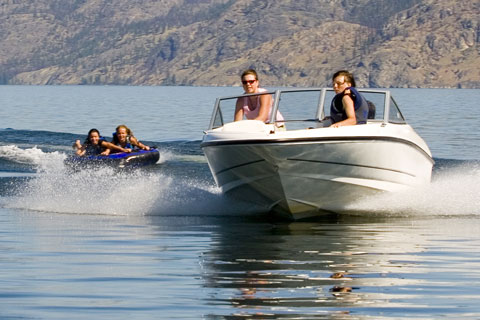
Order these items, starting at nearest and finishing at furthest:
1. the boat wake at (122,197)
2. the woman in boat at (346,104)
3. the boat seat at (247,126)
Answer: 1. the boat seat at (247,126)
2. the woman in boat at (346,104)
3. the boat wake at (122,197)

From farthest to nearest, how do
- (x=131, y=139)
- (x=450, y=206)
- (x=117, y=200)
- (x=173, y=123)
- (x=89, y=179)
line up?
(x=173, y=123), (x=131, y=139), (x=89, y=179), (x=117, y=200), (x=450, y=206)

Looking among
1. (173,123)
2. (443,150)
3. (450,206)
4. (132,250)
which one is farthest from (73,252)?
(173,123)

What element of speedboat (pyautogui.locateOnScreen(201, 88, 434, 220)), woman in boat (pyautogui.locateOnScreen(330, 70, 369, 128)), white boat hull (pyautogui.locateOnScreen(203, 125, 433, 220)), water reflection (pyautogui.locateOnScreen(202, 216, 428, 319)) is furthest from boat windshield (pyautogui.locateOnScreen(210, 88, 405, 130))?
water reflection (pyautogui.locateOnScreen(202, 216, 428, 319))

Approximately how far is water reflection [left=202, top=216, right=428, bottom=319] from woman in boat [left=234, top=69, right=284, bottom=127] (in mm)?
1420

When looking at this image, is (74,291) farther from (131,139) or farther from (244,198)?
(131,139)

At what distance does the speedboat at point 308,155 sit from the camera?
13070mm

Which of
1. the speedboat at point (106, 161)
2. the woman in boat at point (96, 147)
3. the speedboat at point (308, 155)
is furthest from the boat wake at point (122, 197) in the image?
the woman in boat at point (96, 147)

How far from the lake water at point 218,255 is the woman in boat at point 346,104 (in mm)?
1297

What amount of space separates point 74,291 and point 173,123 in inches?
1803

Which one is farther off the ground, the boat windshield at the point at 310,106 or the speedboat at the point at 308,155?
the boat windshield at the point at 310,106

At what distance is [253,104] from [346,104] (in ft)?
4.39

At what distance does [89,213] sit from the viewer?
52.3ft

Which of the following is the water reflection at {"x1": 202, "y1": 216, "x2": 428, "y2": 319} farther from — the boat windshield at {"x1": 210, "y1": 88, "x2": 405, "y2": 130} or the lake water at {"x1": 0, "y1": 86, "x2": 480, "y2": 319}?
the boat windshield at {"x1": 210, "y1": 88, "x2": 405, "y2": 130}

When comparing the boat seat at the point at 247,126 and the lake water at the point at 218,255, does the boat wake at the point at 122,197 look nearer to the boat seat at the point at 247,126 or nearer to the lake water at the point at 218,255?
the lake water at the point at 218,255
